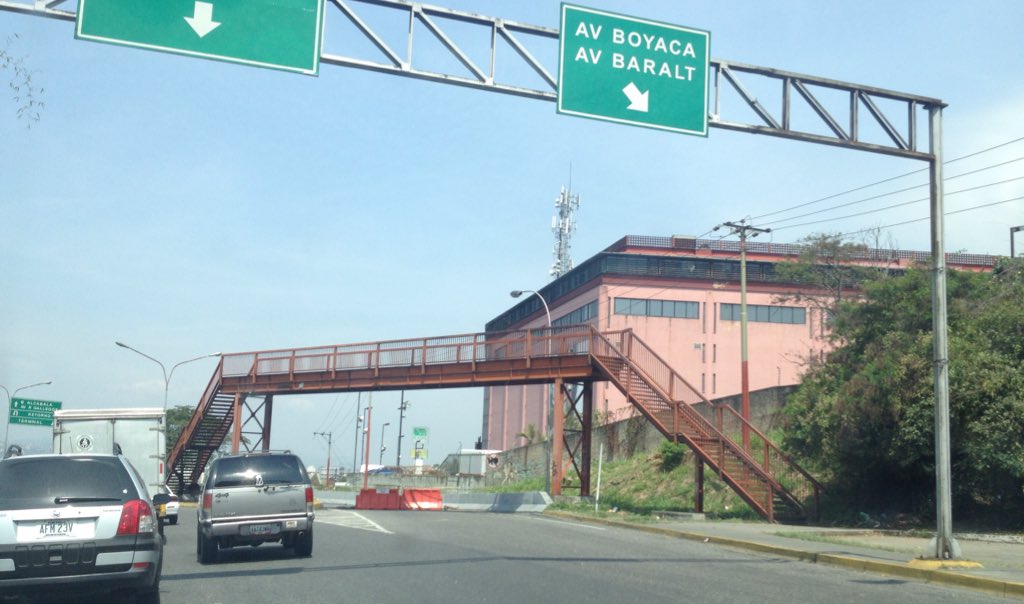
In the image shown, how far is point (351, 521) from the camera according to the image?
25.9 metres

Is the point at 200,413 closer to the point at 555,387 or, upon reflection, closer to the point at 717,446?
the point at 555,387

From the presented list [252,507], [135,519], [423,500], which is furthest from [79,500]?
[423,500]

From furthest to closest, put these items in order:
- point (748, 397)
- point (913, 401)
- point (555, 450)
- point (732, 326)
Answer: point (732, 326) < point (748, 397) < point (555, 450) < point (913, 401)

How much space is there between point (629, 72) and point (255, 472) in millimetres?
8930

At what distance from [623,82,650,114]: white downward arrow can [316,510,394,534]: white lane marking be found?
38.6 ft

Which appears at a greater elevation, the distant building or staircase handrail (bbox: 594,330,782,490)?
the distant building

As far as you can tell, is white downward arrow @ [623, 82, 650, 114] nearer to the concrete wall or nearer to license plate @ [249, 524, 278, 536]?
license plate @ [249, 524, 278, 536]

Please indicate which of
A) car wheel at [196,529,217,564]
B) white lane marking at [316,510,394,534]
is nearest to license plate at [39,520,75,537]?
car wheel at [196,529,217,564]

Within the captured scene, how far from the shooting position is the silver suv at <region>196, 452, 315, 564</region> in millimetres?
15445

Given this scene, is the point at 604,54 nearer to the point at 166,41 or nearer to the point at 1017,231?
the point at 166,41

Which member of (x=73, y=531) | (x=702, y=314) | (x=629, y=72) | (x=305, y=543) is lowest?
(x=305, y=543)

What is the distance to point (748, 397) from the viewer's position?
36.2 metres

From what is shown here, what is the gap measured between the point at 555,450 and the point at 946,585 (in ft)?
72.0

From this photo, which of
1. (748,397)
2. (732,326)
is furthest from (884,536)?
(732,326)
